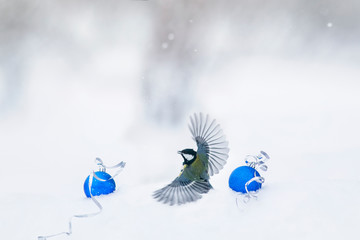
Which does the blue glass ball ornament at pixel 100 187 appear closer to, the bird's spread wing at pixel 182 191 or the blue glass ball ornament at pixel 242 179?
the bird's spread wing at pixel 182 191

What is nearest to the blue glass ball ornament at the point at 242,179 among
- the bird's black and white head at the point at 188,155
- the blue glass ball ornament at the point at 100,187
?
the bird's black and white head at the point at 188,155

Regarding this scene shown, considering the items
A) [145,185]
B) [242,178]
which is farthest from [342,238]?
[145,185]

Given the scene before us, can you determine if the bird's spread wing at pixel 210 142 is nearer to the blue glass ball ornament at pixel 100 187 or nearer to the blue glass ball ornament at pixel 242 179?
the blue glass ball ornament at pixel 242 179

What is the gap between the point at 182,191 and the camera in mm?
1531

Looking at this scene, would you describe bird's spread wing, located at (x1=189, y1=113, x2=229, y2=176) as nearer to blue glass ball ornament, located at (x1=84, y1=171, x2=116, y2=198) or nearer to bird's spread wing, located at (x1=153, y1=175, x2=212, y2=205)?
bird's spread wing, located at (x1=153, y1=175, x2=212, y2=205)

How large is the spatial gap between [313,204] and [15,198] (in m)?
1.35

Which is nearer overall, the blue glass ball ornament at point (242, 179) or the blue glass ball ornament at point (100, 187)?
the blue glass ball ornament at point (242, 179)

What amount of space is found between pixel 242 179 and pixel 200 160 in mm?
187

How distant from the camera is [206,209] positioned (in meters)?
1.44

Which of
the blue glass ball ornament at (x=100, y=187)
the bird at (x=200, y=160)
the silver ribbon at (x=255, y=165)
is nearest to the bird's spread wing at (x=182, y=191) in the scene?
the bird at (x=200, y=160)

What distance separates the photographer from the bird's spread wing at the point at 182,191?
4.95 feet

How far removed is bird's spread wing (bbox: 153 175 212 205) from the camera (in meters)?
1.51

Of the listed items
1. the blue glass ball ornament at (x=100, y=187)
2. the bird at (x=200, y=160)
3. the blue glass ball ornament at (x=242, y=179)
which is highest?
the blue glass ball ornament at (x=100, y=187)

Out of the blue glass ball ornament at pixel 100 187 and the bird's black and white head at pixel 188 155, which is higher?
the blue glass ball ornament at pixel 100 187
